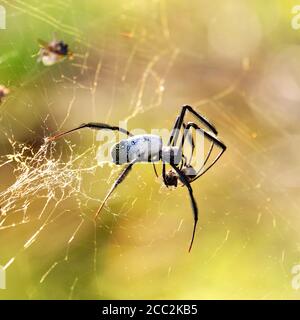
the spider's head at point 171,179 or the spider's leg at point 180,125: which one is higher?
the spider's leg at point 180,125

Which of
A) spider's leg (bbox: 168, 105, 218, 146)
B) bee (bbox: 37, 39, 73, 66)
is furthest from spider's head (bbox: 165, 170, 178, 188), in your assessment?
bee (bbox: 37, 39, 73, 66)

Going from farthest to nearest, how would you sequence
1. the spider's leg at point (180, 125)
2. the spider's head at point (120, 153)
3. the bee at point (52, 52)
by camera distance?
the spider's leg at point (180, 125) → the spider's head at point (120, 153) → the bee at point (52, 52)

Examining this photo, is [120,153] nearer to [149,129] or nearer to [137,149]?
[137,149]

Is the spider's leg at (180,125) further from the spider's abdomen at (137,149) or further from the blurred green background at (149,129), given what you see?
the blurred green background at (149,129)

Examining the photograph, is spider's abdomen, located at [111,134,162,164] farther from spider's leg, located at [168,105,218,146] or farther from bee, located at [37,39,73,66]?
bee, located at [37,39,73,66]

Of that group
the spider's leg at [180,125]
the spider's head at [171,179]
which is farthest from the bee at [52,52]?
the spider's head at [171,179]
